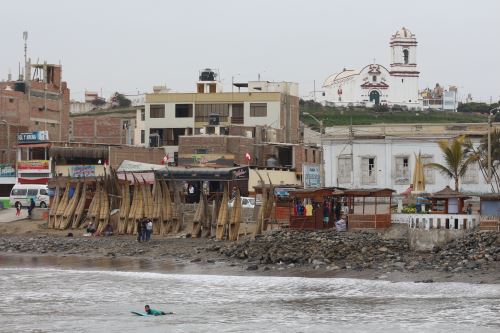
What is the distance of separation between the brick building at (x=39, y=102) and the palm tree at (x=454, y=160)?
1479 inches

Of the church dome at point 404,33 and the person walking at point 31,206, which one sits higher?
the church dome at point 404,33

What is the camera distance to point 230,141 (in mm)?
70875

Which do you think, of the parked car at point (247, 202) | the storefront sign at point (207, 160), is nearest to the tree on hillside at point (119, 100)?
the storefront sign at point (207, 160)

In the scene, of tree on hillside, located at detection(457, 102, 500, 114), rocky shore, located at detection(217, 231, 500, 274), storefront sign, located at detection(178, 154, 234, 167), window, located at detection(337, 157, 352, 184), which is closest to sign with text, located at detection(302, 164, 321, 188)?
window, located at detection(337, 157, 352, 184)

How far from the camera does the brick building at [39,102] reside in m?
83.5

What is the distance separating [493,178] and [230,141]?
762 inches

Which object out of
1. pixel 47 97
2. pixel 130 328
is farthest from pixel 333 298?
pixel 47 97

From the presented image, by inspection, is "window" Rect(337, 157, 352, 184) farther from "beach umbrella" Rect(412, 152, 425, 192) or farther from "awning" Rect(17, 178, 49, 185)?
"awning" Rect(17, 178, 49, 185)

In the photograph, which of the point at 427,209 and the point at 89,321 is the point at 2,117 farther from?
the point at 89,321

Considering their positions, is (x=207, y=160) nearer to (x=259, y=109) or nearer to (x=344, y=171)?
(x=344, y=171)

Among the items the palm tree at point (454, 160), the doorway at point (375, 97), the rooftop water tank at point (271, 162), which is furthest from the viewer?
the doorway at point (375, 97)

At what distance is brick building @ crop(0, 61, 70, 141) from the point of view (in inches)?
3287

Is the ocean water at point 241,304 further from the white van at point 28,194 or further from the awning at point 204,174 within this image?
the white van at point 28,194

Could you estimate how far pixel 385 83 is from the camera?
141375mm
